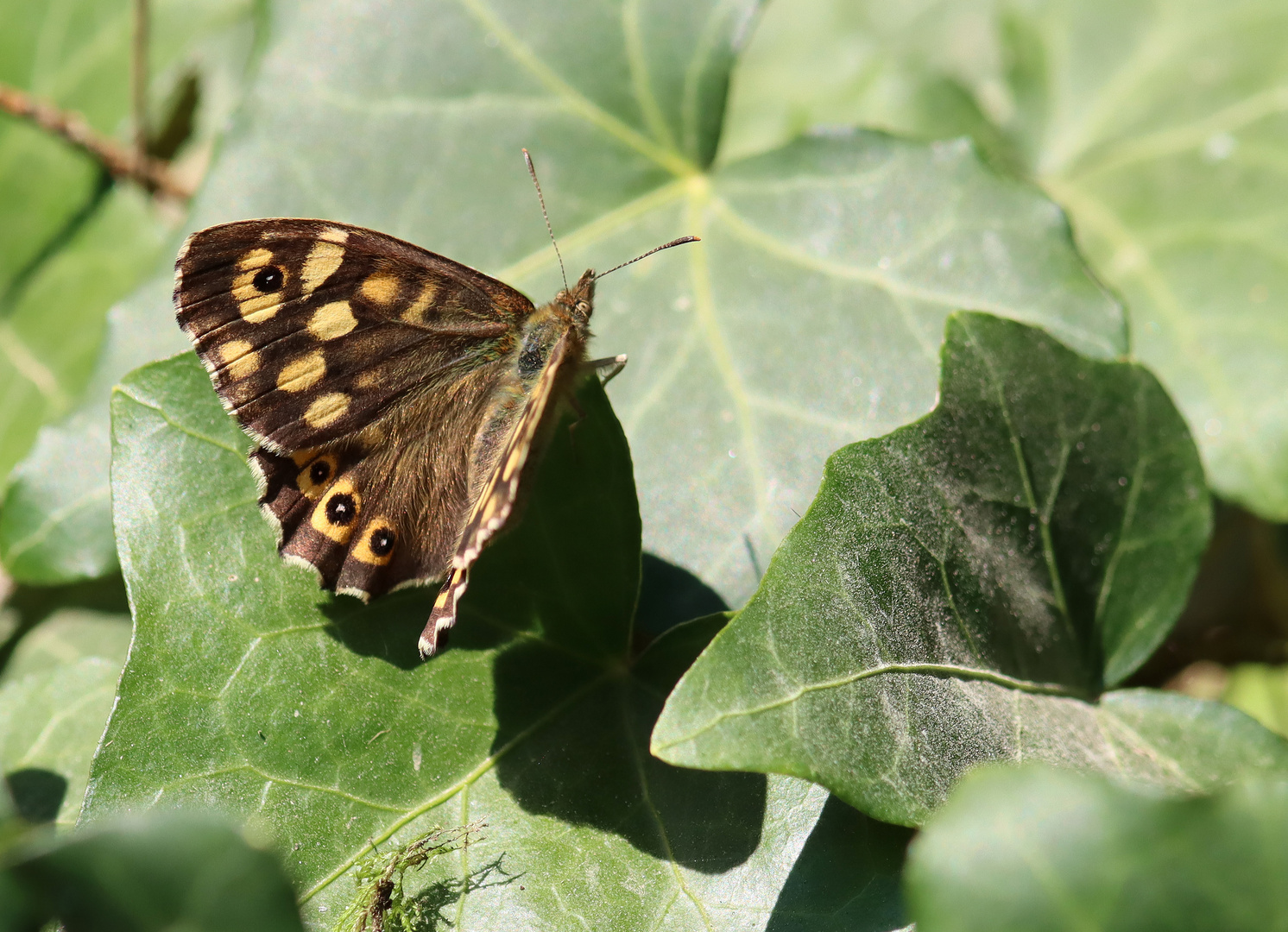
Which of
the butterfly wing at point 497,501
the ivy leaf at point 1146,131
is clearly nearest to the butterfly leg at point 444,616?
the butterfly wing at point 497,501

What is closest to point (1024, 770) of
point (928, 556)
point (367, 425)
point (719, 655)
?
point (719, 655)

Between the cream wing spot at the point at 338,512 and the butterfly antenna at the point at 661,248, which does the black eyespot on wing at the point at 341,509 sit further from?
the butterfly antenna at the point at 661,248

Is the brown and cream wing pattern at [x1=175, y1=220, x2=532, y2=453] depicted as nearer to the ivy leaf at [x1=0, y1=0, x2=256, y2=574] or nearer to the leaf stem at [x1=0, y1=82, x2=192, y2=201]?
the ivy leaf at [x1=0, y1=0, x2=256, y2=574]

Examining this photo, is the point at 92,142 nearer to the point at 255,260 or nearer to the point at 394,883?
the point at 255,260

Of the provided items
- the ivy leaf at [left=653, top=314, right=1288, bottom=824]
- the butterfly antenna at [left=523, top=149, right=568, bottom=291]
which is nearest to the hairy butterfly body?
the butterfly antenna at [left=523, top=149, right=568, bottom=291]

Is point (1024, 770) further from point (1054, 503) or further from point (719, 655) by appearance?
point (1054, 503)

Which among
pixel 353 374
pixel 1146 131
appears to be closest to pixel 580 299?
pixel 353 374

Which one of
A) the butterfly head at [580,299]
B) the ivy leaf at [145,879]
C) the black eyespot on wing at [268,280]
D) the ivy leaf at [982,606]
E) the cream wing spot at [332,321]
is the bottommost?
the ivy leaf at [982,606]

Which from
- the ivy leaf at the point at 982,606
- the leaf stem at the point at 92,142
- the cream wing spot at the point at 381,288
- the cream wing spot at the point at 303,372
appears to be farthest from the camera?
the leaf stem at the point at 92,142
